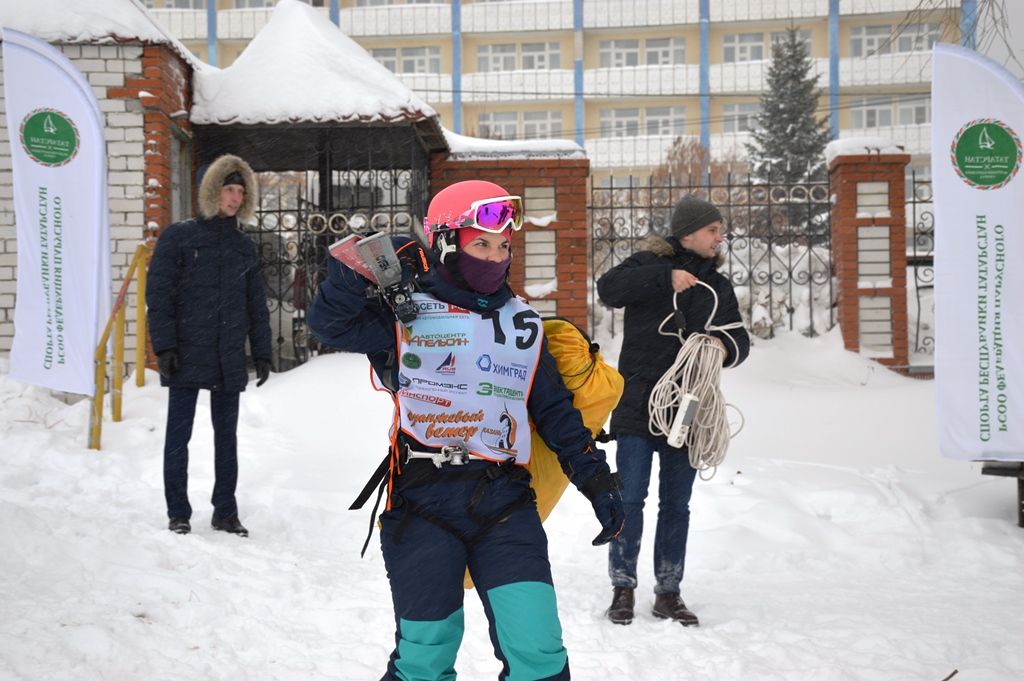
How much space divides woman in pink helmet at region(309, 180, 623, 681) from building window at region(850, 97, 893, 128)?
128 feet

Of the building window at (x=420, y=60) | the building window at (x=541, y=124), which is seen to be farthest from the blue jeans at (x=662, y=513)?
the building window at (x=420, y=60)

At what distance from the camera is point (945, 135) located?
6.03m

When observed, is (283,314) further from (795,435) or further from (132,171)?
(795,435)

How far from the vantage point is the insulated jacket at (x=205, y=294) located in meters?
5.26

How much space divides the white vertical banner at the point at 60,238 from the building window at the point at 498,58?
3388 centimetres

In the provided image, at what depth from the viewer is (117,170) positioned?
29.0 ft

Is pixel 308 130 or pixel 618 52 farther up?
pixel 618 52

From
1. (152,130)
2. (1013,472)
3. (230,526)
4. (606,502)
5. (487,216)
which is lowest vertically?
(230,526)

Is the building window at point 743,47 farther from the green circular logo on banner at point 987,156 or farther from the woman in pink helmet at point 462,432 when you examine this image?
the woman in pink helmet at point 462,432

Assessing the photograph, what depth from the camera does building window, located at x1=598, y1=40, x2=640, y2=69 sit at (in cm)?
3938

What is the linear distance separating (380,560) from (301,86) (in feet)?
19.3

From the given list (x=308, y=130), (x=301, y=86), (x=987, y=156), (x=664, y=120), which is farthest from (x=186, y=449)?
(x=664, y=120)

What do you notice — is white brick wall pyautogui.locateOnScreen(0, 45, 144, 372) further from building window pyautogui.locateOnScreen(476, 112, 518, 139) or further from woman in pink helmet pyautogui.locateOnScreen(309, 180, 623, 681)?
building window pyautogui.locateOnScreen(476, 112, 518, 139)

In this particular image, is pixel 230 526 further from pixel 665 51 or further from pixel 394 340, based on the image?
pixel 665 51
